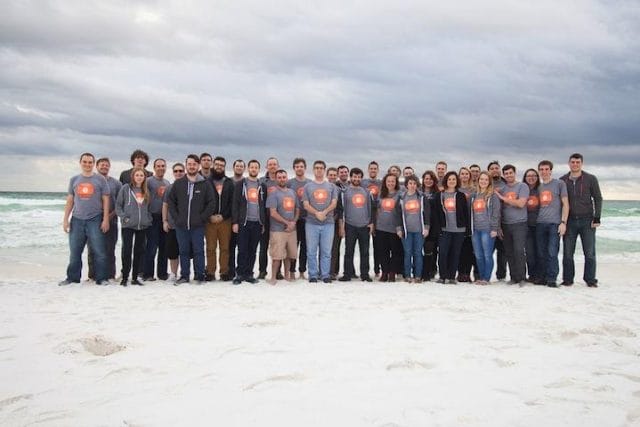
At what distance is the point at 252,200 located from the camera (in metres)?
7.38

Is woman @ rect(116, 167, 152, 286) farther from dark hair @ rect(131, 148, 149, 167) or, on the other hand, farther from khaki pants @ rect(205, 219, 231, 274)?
khaki pants @ rect(205, 219, 231, 274)

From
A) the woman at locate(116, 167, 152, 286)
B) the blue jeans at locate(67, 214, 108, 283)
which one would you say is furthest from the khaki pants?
the blue jeans at locate(67, 214, 108, 283)

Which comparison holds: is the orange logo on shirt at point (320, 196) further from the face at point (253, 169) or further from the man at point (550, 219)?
the man at point (550, 219)

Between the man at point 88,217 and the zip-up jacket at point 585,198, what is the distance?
7056mm

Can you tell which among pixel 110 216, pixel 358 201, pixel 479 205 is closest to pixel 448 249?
pixel 479 205

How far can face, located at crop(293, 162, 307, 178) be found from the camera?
25.8 feet

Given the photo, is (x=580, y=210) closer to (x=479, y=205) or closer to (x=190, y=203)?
(x=479, y=205)

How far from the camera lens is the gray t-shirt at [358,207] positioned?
7.78 m

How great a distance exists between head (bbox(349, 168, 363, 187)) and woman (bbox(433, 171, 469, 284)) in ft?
4.22

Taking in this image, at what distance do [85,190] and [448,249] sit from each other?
5.64 m

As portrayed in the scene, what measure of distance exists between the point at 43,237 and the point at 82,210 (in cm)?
1047

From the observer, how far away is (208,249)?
24.9 feet

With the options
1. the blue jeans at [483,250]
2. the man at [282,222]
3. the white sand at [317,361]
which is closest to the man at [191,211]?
the man at [282,222]

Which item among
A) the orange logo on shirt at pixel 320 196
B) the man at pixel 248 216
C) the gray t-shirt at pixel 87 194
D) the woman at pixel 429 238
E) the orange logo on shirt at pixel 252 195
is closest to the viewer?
the gray t-shirt at pixel 87 194
